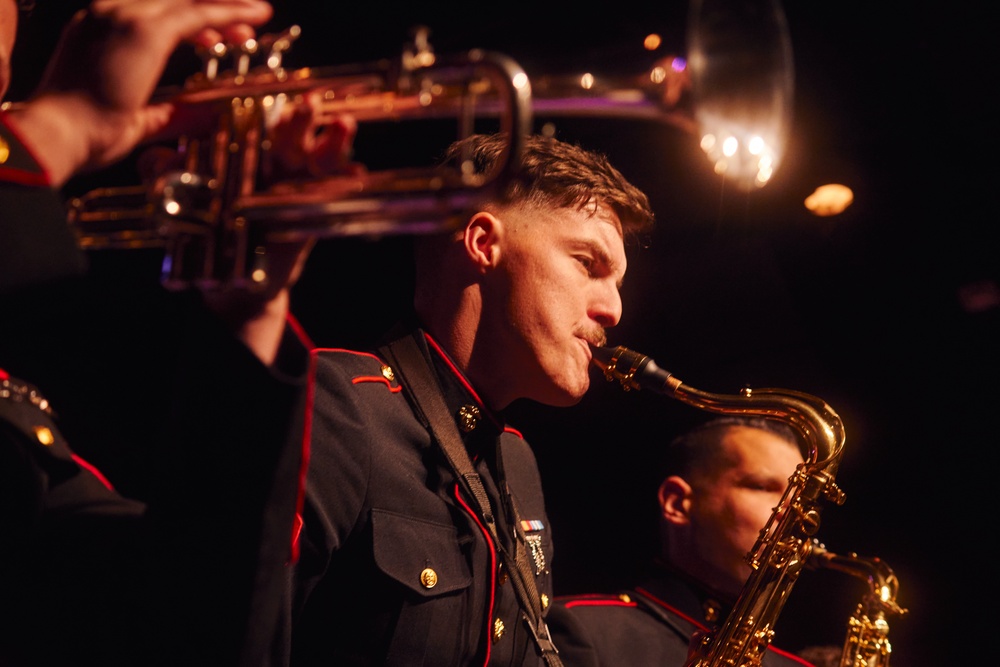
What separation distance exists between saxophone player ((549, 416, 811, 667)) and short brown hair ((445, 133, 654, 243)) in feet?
5.49

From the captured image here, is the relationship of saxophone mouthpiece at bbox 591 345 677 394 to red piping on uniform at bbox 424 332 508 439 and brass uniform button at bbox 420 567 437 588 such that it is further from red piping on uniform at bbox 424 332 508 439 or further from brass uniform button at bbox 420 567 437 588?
brass uniform button at bbox 420 567 437 588

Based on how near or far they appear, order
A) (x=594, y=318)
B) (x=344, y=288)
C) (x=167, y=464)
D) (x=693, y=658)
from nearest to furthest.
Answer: (x=167, y=464) → (x=594, y=318) → (x=693, y=658) → (x=344, y=288)

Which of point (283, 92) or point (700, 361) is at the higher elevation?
point (700, 361)

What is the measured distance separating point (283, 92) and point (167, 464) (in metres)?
0.65

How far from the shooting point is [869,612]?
3.84 m

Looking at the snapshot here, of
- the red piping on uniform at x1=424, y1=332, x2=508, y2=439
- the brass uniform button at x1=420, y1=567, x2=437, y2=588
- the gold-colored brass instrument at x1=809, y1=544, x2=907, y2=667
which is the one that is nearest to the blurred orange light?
the gold-colored brass instrument at x1=809, y1=544, x2=907, y2=667

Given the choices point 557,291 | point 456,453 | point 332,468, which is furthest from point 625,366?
point 332,468

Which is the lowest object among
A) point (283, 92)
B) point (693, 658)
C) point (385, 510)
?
point (693, 658)

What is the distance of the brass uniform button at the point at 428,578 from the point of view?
208 cm

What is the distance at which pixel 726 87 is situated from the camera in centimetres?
160

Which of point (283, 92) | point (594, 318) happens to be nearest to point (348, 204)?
point (283, 92)

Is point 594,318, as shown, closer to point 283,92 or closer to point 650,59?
point 650,59

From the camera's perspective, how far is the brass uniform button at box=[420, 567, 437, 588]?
208 centimetres

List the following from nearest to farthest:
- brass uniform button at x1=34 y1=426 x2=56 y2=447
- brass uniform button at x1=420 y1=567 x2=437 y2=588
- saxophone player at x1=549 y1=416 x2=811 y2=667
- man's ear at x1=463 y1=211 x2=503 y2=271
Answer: brass uniform button at x1=34 y1=426 x2=56 y2=447, brass uniform button at x1=420 y1=567 x2=437 y2=588, man's ear at x1=463 y1=211 x2=503 y2=271, saxophone player at x1=549 y1=416 x2=811 y2=667
